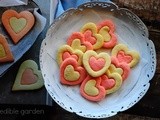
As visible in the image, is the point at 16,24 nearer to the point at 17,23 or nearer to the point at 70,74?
the point at 17,23

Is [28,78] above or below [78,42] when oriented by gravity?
below

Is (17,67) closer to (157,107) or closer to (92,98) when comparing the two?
(92,98)

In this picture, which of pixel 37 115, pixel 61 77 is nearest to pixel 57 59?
pixel 61 77

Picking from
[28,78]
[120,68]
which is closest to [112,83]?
[120,68]

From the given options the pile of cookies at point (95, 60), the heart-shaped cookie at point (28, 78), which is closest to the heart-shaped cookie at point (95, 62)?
the pile of cookies at point (95, 60)

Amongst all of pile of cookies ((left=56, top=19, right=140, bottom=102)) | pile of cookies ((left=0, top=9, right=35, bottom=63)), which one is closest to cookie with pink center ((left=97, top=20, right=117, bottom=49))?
pile of cookies ((left=56, top=19, right=140, bottom=102))

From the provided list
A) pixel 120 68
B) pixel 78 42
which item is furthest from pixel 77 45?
pixel 120 68

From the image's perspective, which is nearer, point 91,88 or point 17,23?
point 91,88
